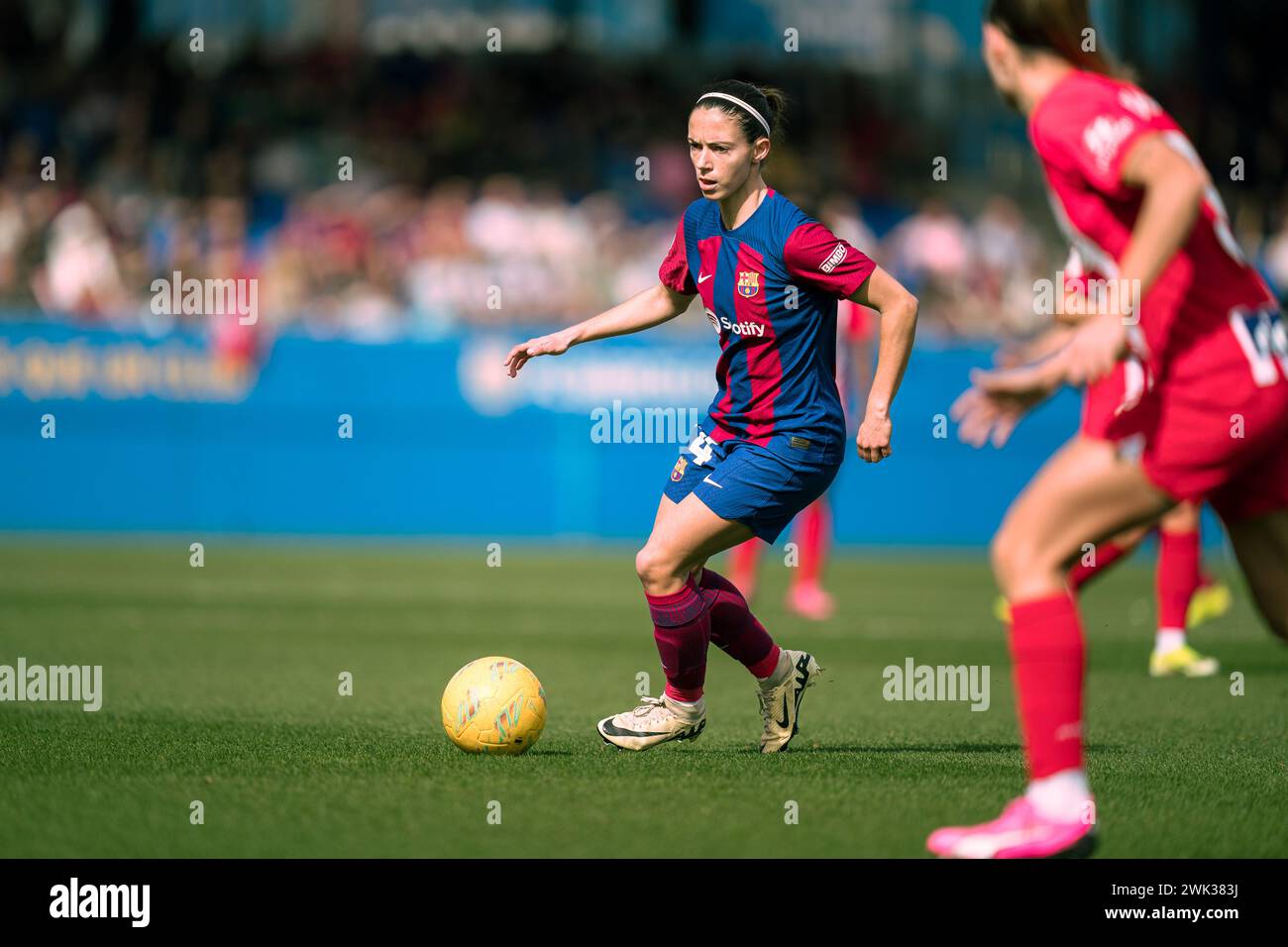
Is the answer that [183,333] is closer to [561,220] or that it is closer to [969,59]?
[561,220]

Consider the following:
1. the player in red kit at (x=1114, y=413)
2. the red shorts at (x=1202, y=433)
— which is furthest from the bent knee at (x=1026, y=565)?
the red shorts at (x=1202, y=433)

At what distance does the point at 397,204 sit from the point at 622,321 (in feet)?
49.3

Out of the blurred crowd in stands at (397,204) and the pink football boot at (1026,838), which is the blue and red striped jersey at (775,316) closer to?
the pink football boot at (1026,838)

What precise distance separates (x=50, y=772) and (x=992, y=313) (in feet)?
52.0

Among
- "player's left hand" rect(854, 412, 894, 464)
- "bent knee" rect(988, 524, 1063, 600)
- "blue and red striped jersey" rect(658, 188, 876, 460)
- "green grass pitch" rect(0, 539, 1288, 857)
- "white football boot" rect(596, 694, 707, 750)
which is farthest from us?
"white football boot" rect(596, 694, 707, 750)

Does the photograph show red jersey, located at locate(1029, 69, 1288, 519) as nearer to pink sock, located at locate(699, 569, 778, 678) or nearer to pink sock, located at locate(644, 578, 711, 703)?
pink sock, located at locate(644, 578, 711, 703)

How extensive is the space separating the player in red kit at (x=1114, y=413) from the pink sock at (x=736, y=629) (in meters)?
2.08

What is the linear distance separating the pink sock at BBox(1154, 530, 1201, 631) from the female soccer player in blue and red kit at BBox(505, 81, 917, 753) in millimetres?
3740

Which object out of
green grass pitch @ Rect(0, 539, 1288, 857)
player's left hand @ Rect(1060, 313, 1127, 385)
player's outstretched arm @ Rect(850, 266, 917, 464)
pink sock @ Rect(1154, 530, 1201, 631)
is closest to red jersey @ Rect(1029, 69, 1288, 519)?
player's left hand @ Rect(1060, 313, 1127, 385)

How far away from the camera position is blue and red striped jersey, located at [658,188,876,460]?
6508 millimetres

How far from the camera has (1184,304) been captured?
4.82 meters

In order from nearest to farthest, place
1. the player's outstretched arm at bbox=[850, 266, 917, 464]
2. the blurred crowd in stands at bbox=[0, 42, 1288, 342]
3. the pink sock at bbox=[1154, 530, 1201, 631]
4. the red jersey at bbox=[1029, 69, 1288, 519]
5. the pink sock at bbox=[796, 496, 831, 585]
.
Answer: the red jersey at bbox=[1029, 69, 1288, 519] → the player's outstretched arm at bbox=[850, 266, 917, 464] → the pink sock at bbox=[1154, 530, 1201, 631] → the pink sock at bbox=[796, 496, 831, 585] → the blurred crowd in stands at bbox=[0, 42, 1288, 342]

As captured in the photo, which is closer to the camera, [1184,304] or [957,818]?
[1184,304]

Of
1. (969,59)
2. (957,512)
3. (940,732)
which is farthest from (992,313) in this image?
(940,732)
